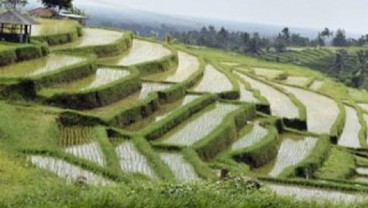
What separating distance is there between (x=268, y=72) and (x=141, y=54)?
14.4m

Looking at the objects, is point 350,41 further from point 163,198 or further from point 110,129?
point 163,198

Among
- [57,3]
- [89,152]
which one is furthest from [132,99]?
[57,3]

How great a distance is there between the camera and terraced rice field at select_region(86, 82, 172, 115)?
56.9 ft

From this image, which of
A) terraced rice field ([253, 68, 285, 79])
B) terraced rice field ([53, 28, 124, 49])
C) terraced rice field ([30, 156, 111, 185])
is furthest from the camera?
terraced rice field ([253, 68, 285, 79])

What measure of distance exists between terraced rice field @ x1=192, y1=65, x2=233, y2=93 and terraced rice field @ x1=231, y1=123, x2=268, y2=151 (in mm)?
3785

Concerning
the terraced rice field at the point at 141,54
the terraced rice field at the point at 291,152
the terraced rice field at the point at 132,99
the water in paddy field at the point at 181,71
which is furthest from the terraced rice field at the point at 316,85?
the terraced rice field at the point at 132,99

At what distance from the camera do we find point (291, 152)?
19.3 meters

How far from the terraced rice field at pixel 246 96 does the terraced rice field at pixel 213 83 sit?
589 millimetres

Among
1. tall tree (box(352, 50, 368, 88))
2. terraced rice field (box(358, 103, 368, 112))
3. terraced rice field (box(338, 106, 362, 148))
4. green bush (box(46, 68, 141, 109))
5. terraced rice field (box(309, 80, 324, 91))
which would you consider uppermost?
green bush (box(46, 68, 141, 109))

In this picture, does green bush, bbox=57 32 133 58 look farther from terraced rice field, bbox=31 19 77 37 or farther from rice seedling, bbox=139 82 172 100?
rice seedling, bbox=139 82 172 100

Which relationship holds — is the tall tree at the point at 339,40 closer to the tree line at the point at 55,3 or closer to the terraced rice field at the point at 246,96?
the tree line at the point at 55,3

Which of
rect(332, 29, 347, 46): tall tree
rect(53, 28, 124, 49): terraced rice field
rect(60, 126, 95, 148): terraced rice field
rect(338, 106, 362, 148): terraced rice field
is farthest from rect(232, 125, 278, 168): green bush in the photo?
rect(332, 29, 347, 46): tall tree

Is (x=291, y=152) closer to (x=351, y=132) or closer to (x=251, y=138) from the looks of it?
(x=251, y=138)

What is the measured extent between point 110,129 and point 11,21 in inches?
287
